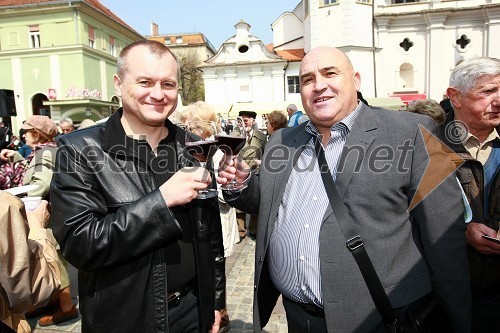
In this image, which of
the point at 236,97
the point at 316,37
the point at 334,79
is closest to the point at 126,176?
the point at 334,79

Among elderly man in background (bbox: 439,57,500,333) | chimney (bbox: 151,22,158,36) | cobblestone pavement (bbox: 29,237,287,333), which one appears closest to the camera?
elderly man in background (bbox: 439,57,500,333)

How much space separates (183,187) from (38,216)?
2127mm

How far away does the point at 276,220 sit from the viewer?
226 centimetres

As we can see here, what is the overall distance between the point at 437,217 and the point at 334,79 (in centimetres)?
96

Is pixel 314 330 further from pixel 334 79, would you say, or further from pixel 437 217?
pixel 334 79

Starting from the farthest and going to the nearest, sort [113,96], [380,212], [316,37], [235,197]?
[113,96] < [316,37] < [235,197] < [380,212]

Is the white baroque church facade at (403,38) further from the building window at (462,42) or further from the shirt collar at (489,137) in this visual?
the shirt collar at (489,137)

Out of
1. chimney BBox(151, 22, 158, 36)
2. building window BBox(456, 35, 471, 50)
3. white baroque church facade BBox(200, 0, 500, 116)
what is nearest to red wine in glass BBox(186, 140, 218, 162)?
white baroque church facade BBox(200, 0, 500, 116)

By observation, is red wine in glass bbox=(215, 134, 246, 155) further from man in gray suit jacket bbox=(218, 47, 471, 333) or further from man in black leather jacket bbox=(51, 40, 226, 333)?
man in black leather jacket bbox=(51, 40, 226, 333)

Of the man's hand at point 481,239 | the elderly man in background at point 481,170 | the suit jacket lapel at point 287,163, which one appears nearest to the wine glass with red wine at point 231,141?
the suit jacket lapel at point 287,163

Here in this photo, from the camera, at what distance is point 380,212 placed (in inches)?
76.2

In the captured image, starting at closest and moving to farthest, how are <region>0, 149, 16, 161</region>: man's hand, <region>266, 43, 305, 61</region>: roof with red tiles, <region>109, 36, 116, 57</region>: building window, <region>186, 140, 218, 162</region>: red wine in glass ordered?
<region>186, 140, 218, 162</region>: red wine in glass
<region>0, 149, 16, 161</region>: man's hand
<region>109, 36, 116, 57</region>: building window
<region>266, 43, 305, 61</region>: roof with red tiles

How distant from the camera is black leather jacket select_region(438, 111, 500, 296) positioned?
96.0 inches

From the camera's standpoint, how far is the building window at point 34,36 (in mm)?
31266
